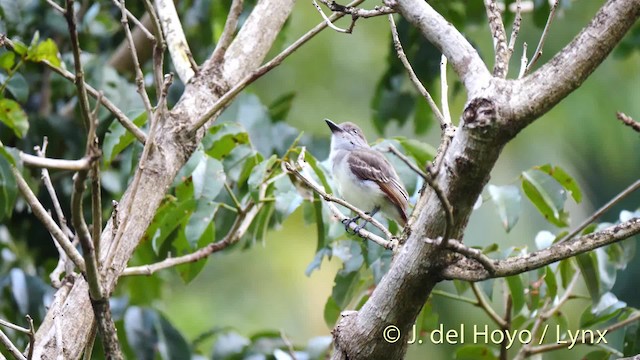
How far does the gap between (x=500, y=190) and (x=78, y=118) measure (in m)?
2.41

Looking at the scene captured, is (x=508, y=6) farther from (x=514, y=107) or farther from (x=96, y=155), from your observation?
(x=96, y=155)

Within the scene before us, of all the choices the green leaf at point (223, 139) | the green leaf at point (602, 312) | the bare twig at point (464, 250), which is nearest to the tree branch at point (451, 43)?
the bare twig at point (464, 250)

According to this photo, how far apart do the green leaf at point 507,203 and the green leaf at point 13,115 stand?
66.7 inches

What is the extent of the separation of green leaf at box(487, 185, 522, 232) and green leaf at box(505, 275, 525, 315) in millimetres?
197

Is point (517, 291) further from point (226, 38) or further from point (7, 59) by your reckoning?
point (7, 59)

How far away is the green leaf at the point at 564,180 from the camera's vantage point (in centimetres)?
322

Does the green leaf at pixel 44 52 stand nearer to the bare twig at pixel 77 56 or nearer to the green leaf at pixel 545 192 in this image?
the bare twig at pixel 77 56

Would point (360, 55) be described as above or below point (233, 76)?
above

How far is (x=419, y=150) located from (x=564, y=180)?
0.58m

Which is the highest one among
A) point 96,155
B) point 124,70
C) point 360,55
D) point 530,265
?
point 360,55

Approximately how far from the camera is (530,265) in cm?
185

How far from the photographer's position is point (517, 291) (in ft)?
9.86

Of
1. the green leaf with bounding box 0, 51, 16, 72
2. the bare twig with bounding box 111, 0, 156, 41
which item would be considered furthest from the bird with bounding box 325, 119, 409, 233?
the green leaf with bounding box 0, 51, 16, 72

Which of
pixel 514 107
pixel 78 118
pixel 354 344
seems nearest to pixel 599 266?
pixel 354 344
